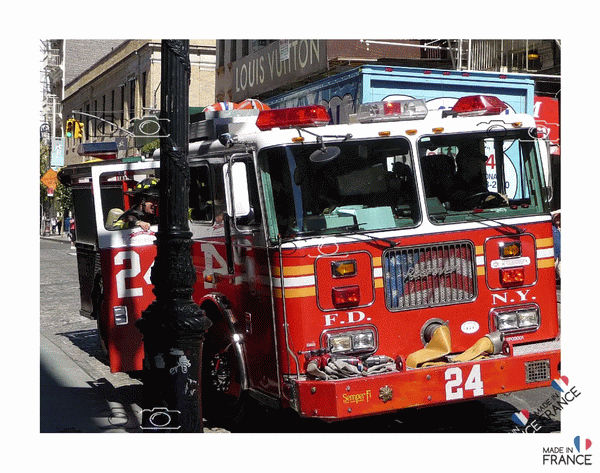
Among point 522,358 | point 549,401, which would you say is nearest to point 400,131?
point 522,358

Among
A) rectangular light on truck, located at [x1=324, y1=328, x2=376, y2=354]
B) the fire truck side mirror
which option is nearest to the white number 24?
rectangular light on truck, located at [x1=324, y1=328, x2=376, y2=354]

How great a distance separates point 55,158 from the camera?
19312mm

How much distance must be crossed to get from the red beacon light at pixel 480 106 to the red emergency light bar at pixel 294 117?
1.24 m

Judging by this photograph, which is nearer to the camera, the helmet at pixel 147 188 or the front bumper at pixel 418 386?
the front bumper at pixel 418 386

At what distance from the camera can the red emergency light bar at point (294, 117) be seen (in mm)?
→ 6418

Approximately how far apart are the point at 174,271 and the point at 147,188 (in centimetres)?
317

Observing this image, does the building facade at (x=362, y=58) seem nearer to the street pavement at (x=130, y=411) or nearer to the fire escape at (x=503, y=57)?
the fire escape at (x=503, y=57)

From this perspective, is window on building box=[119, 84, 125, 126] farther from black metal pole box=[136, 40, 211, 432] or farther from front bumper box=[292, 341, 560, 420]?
front bumper box=[292, 341, 560, 420]

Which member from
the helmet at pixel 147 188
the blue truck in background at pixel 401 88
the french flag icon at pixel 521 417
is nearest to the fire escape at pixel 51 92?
the helmet at pixel 147 188

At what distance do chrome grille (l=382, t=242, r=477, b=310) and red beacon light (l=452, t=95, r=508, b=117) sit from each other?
1102 mm

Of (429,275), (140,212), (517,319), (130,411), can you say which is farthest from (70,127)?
(517,319)

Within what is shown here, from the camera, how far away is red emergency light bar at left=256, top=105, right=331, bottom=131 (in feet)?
21.1
